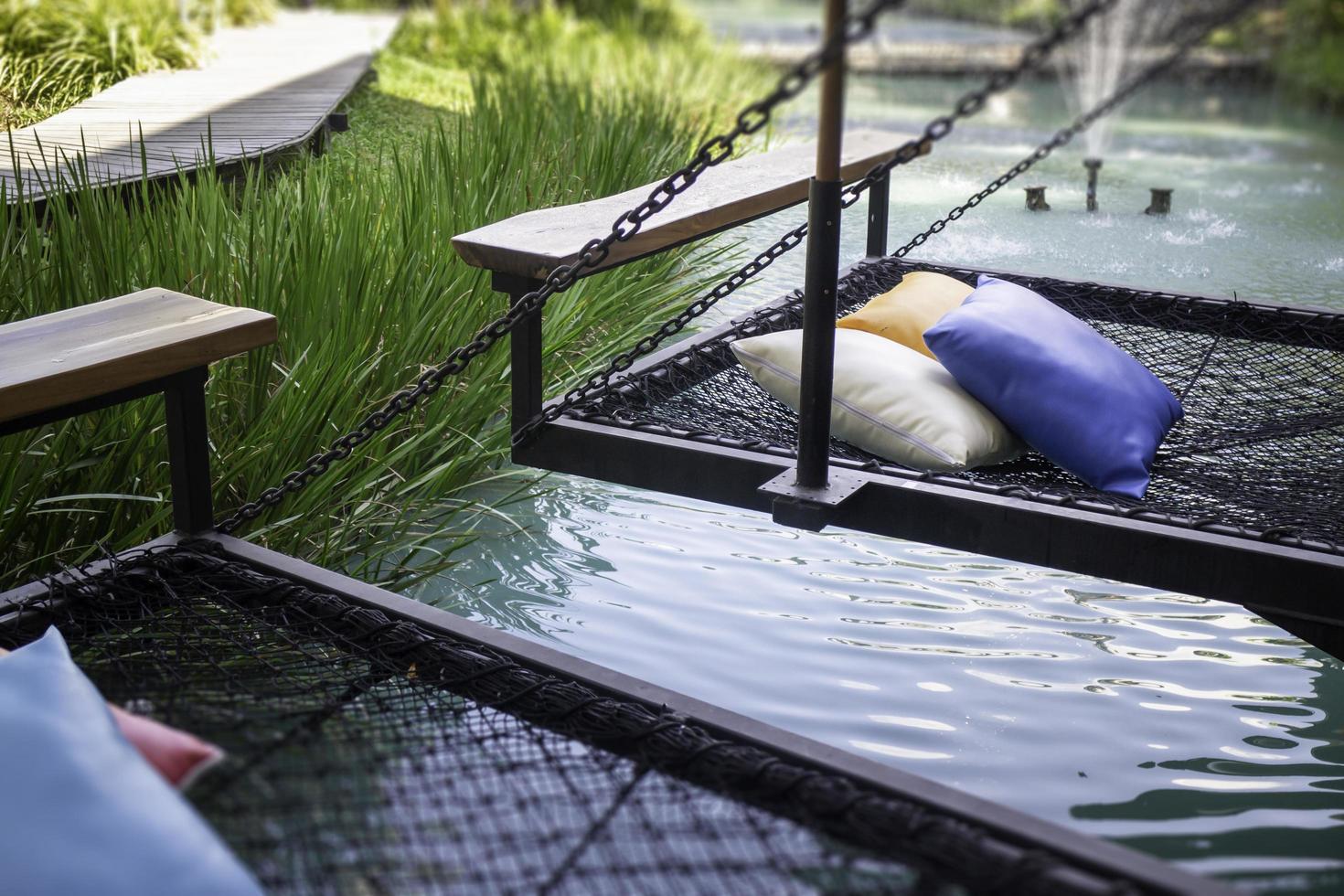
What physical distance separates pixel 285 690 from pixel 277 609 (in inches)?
8.8

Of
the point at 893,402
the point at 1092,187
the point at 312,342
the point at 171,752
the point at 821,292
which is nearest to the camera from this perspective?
the point at 171,752

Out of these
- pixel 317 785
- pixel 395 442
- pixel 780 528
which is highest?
pixel 317 785

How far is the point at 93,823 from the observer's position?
0.95m

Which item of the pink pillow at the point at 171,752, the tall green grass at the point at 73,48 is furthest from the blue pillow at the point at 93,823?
the tall green grass at the point at 73,48

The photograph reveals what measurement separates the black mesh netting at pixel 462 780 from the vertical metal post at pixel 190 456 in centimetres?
18

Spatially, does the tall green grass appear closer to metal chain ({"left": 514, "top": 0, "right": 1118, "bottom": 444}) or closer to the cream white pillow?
metal chain ({"left": 514, "top": 0, "right": 1118, "bottom": 444})

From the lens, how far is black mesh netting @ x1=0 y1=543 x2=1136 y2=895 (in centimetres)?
111

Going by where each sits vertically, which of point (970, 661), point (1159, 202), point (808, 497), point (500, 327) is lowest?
point (970, 661)

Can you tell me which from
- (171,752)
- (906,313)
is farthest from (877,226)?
(171,752)

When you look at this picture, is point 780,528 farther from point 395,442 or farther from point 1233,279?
point 1233,279

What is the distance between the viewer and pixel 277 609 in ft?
5.35

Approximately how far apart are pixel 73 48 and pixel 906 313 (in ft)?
12.9

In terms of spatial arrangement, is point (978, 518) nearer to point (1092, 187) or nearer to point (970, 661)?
point (970, 661)

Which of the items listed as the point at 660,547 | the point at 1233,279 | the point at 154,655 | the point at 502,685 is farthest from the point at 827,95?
the point at 1233,279
